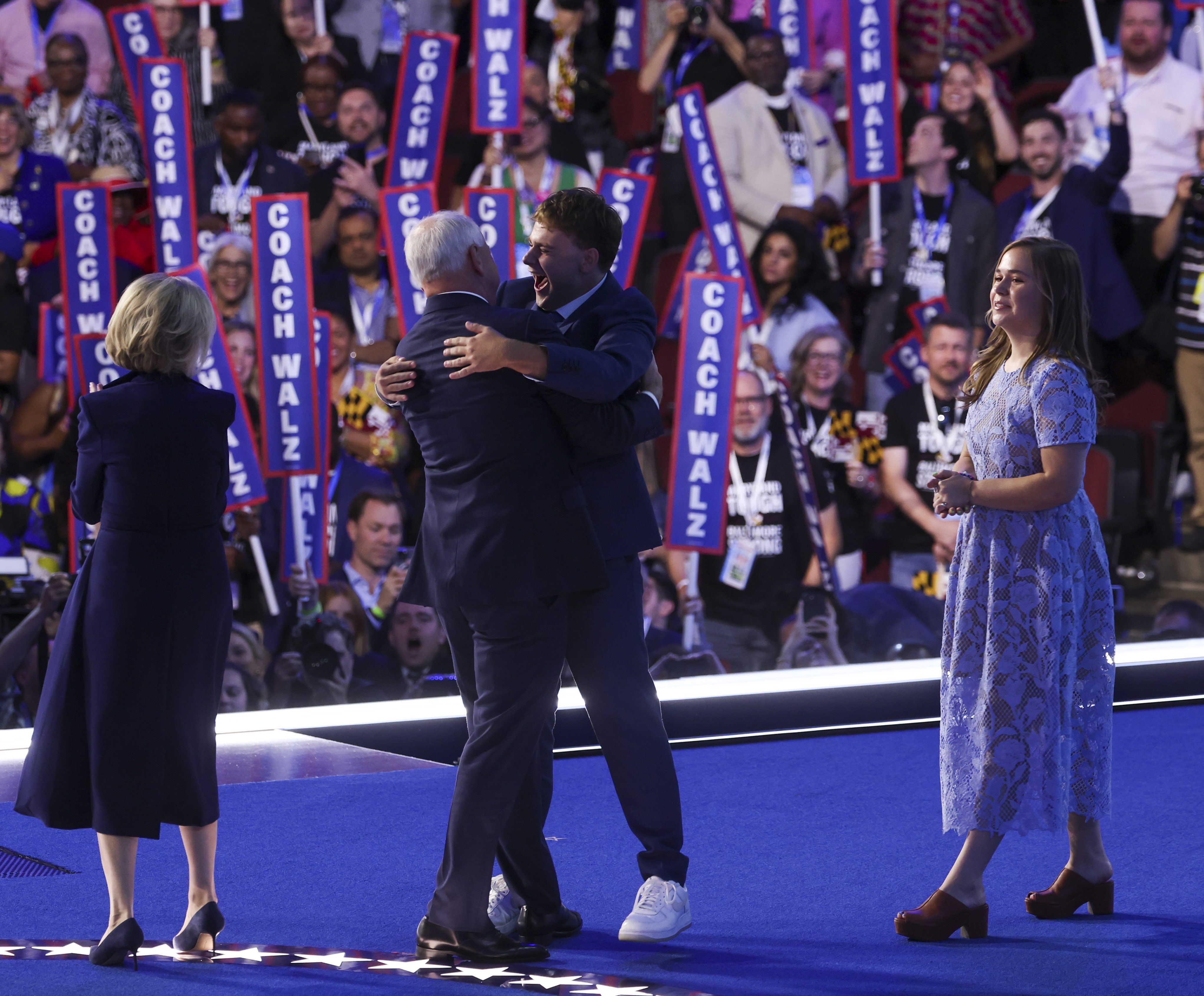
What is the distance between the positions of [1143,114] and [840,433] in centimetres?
168

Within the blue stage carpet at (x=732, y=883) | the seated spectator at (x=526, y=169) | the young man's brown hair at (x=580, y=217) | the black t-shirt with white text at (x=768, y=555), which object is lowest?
the blue stage carpet at (x=732, y=883)

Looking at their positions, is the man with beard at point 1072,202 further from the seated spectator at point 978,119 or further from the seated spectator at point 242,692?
the seated spectator at point 242,692

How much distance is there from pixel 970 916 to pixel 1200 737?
6.84ft

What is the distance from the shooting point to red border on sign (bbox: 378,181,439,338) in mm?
5016

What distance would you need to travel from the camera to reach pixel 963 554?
2.69 meters

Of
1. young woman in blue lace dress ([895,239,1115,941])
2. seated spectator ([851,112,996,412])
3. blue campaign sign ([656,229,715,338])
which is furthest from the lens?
seated spectator ([851,112,996,412])

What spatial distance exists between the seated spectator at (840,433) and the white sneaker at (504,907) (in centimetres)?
299

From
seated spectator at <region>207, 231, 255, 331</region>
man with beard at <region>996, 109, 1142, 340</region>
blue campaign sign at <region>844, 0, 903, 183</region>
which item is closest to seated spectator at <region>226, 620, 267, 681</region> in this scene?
seated spectator at <region>207, 231, 255, 331</region>

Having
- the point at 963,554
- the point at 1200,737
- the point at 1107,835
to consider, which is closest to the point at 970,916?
the point at 963,554

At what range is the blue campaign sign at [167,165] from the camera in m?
4.76

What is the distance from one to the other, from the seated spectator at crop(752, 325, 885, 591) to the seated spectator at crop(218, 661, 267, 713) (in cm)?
203

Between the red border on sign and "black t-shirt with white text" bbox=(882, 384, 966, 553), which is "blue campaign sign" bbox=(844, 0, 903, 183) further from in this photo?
the red border on sign

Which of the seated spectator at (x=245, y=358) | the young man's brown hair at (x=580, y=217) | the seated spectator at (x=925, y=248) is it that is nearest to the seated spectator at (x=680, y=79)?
the seated spectator at (x=925, y=248)

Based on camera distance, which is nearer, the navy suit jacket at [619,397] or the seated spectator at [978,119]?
the navy suit jacket at [619,397]
